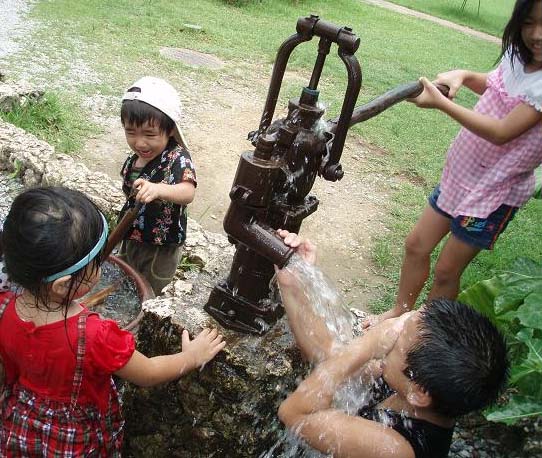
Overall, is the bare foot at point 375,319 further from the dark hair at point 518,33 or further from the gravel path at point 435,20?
the gravel path at point 435,20

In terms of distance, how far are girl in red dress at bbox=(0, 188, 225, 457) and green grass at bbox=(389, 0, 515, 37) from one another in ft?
53.9

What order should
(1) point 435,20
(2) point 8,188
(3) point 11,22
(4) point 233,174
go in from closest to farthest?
(2) point 8,188 < (4) point 233,174 < (3) point 11,22 < (1) point 435,20

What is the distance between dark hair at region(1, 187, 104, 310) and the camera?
1407 mm

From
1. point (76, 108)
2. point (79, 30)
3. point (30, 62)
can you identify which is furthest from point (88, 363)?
point (79, 30)

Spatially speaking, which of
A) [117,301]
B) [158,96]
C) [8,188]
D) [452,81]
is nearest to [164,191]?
[158,96]

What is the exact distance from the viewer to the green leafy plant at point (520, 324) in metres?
1.82

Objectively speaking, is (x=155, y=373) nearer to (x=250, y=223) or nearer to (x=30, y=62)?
(x=250, y=223)

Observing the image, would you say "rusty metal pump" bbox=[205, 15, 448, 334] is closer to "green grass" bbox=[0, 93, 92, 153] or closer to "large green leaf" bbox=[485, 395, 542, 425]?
"large green leaf" bbox=[485, 395, 542, 425]

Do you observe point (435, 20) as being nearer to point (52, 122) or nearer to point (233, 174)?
point (233, 174)

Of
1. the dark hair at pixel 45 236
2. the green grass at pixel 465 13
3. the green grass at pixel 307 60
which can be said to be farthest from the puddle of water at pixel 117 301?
the green grass at pixel 465 13

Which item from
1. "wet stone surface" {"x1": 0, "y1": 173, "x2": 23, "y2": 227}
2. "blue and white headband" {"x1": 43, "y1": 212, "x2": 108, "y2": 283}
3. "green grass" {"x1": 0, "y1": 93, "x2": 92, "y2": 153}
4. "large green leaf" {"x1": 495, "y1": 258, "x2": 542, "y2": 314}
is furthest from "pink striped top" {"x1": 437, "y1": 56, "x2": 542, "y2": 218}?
"green grass" {"x1": 0, "y1": 93, "x2": 92, "y2": 153}

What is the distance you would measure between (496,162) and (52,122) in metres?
3.79

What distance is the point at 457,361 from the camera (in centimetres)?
142

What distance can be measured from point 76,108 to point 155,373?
434cm
